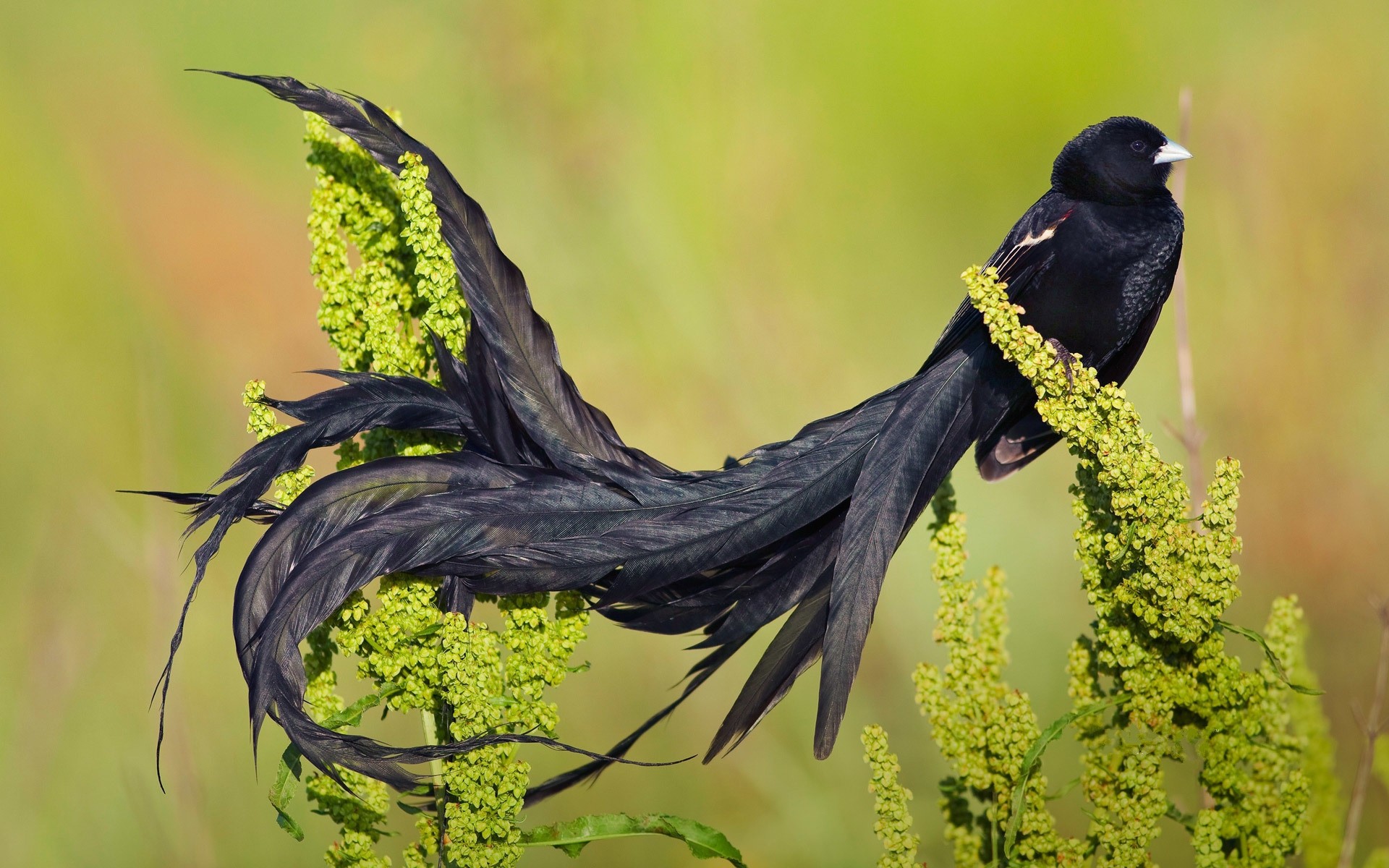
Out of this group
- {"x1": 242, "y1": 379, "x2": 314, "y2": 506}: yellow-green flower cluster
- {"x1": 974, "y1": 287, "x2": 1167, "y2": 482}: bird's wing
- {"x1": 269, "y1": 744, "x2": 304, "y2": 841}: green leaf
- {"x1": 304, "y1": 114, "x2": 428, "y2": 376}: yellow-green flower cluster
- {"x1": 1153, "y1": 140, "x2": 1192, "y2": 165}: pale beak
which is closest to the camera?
{"x1": 269, "y1": 744, "x2": 304, "y2": 841}: green leaf

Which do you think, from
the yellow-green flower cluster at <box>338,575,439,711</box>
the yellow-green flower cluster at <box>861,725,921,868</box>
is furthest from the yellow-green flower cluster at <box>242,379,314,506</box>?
the yellow-green flower cluster at <box>861,725,921,868</box>

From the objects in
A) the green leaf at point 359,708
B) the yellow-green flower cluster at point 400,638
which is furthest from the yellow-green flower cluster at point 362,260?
the green leaf at point 359,708

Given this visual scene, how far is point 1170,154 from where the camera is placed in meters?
2.09

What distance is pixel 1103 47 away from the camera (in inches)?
176

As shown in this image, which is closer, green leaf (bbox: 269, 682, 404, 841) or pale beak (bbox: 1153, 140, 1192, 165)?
green leaf (bbox: 269, 682, 404, 841)

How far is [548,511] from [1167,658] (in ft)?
3.31

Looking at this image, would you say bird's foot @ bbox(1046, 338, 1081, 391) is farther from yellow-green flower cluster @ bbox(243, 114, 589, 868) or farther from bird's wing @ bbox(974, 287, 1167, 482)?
yellow-green flower cluster @ bbox(243, 114, 589, 868)

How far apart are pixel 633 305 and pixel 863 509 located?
2456 millimetres

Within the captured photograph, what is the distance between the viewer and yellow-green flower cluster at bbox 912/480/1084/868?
1536 millimetres

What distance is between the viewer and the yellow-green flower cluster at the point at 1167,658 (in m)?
1.46

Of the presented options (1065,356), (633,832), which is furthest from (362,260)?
(1065,356)

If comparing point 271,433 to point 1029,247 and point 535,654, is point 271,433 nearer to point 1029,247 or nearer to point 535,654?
point 535,654

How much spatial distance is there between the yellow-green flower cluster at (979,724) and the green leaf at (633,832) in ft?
1.32

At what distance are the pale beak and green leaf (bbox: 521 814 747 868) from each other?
1.65m
